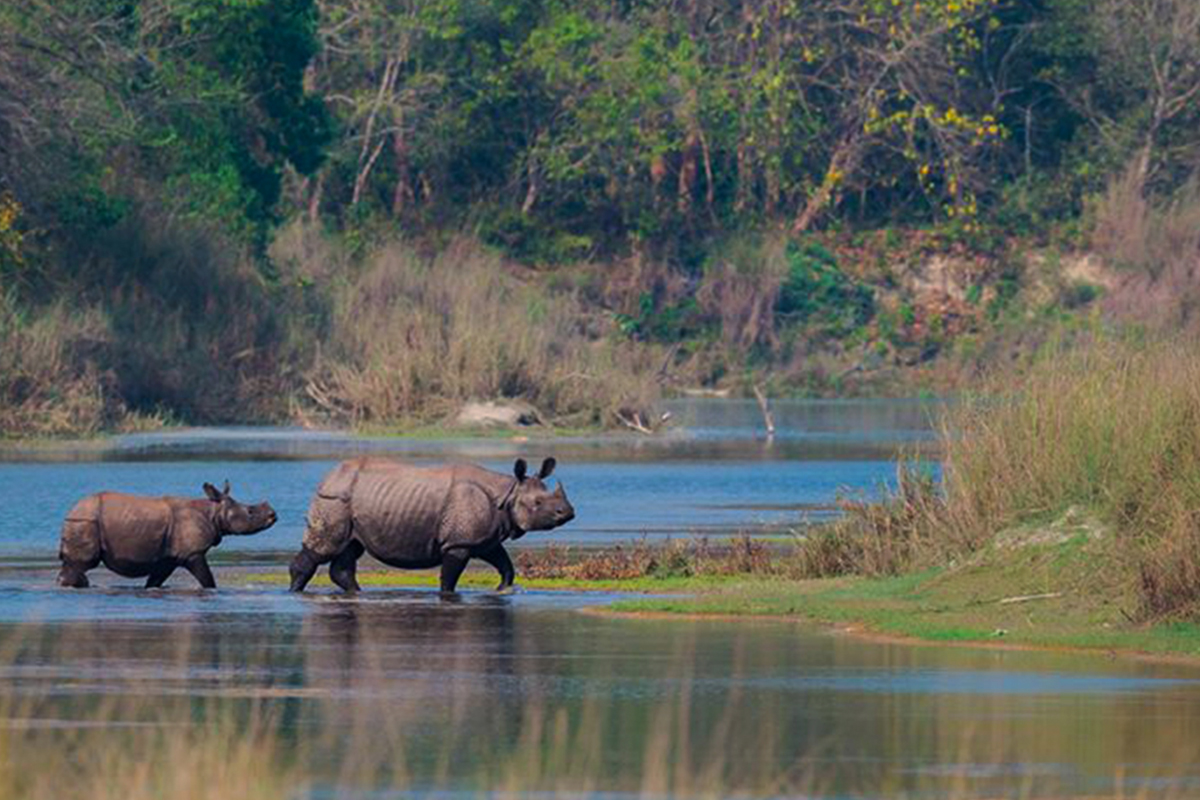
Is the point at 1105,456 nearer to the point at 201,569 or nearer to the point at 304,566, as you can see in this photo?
the point at 304,566

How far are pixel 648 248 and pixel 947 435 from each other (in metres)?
55.5

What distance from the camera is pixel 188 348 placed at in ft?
196

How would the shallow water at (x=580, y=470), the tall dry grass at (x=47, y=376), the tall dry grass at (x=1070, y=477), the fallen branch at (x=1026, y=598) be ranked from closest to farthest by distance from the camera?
the tall dry grass at (x=1070, y=477) → the fallen branch at (x=1026, y=598) → the shallow water at (x=580, y=470) → the tall dry grass at (x=47, y=376)

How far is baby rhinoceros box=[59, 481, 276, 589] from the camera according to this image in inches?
1067

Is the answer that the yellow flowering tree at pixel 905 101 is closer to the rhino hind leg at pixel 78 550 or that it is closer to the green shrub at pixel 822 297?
the green shrub at pixel 822 297

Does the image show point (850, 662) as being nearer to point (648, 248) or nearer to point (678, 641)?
point (678, 641)

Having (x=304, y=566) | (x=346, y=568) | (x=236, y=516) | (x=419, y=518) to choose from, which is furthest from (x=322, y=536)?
(x=236, y=516)

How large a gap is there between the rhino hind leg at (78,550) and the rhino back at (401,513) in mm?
2197

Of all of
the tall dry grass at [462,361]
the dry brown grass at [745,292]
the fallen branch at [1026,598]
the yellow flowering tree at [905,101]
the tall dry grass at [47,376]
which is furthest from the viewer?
the yellow flowering tree at [905,101]

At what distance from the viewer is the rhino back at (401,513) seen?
2683 cm

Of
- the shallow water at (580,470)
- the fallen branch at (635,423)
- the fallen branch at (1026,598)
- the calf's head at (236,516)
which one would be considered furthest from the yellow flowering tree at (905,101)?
the fallen branch at (1026,598)

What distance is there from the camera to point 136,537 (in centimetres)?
2728

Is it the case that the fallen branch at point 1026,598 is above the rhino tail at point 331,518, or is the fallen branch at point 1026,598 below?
below

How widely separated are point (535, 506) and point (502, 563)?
0.55m
